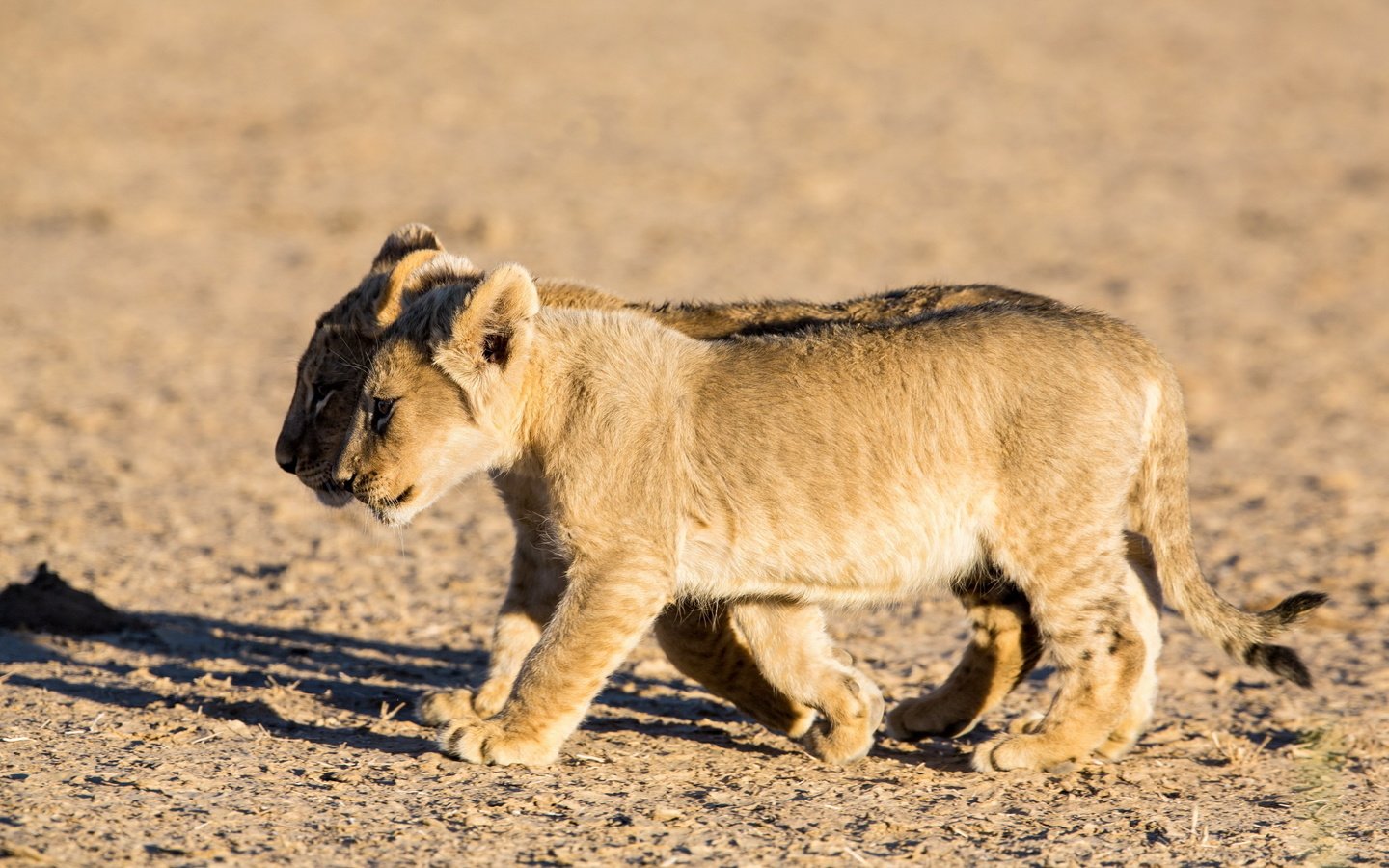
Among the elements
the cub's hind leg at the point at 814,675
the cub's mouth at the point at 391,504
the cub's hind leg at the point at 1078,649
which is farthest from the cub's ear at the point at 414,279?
the cub's hind leg at the point at 1078,649

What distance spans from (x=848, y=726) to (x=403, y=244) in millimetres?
3232

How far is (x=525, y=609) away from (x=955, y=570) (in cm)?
176

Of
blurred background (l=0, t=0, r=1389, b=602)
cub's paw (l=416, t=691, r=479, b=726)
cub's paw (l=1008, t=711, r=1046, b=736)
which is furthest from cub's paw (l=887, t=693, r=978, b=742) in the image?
blurred background (l=0, t=0, r=1389, b=602)

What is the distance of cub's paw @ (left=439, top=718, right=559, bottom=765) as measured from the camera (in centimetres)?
594

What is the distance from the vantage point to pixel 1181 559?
264 inches

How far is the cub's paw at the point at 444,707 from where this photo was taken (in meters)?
6.49

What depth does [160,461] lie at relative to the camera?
11484mm

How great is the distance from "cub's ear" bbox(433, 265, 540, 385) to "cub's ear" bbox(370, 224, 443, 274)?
189 cm

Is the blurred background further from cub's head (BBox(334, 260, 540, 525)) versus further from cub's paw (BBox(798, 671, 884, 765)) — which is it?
cub's paw (BBox(798, 671, 884, 765))

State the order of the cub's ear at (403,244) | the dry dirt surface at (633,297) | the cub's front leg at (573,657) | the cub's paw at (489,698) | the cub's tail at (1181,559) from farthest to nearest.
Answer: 1. the cub's ear at (403,244)
2. the cub's paw at (489,698)
3. the cub's tail at (1181,559)
4. the cub's front leg at (573,657)
5. the dry dirt surface at (633,297)

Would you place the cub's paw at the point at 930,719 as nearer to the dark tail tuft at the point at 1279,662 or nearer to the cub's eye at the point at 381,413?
the dark tail tuft at the point at 1279,662

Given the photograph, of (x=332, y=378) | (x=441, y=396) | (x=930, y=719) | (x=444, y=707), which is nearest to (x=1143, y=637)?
(x=930, y=719)

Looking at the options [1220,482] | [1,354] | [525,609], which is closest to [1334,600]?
[1220,482]

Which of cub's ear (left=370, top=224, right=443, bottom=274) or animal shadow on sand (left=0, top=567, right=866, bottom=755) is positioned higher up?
cub's ear (left=370, top=224, right=443, bottom=274)
